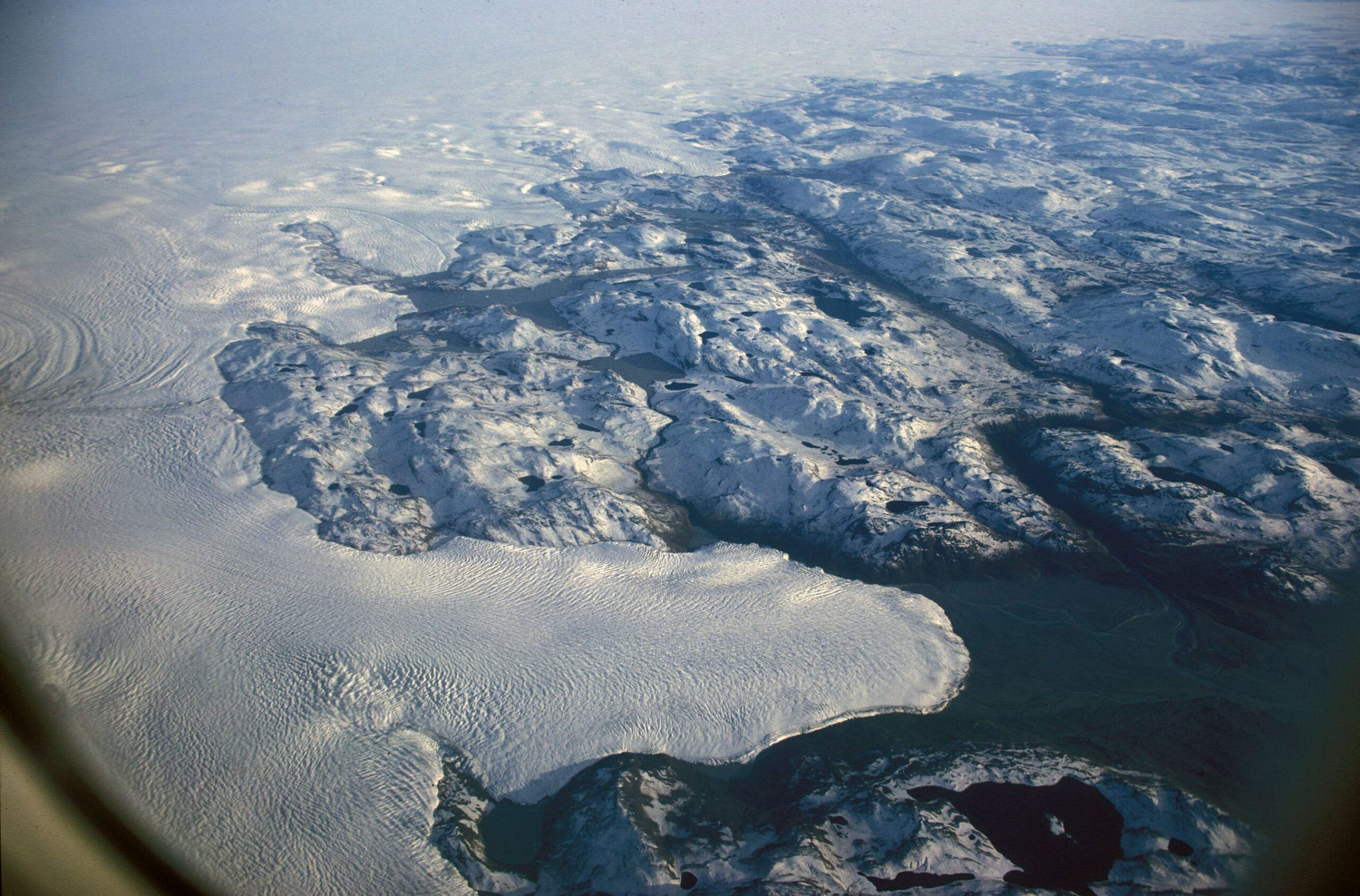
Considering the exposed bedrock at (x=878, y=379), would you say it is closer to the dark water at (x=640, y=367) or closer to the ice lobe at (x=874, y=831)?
the dark water at (x=640, y=367)

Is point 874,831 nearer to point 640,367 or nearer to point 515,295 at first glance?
point 640,367

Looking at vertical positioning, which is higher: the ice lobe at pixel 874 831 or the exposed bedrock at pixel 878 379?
the exposed bedrock at pixel 878 379

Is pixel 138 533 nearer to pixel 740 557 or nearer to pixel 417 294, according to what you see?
pixel 740 557

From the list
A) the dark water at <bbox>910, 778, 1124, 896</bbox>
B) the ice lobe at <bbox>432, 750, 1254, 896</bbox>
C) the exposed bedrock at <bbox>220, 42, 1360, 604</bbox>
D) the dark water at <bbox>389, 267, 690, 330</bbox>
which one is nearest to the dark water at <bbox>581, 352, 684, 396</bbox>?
the exposed bedrock at <bbox>220, 42, 1360, 604</bbox>

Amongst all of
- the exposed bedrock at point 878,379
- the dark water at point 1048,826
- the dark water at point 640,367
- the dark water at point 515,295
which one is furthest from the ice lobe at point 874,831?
the dark water at point 515,295

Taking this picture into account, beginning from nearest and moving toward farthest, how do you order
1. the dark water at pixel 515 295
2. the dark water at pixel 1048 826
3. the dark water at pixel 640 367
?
the dark water at pixel 1048 826, the dark water at pixel 640 367, the dark water at pixel 515 295

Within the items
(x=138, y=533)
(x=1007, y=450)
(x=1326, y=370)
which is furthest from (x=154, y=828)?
(x=1326, y=370)

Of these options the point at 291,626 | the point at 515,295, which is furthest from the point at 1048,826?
the point at 515,295

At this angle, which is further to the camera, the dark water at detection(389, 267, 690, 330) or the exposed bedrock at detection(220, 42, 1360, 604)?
the dark water at detection(389, 267, 690, 330)

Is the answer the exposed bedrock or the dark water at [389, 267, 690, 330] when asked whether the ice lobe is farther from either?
the dark water at [389, 267, 690, 330]
